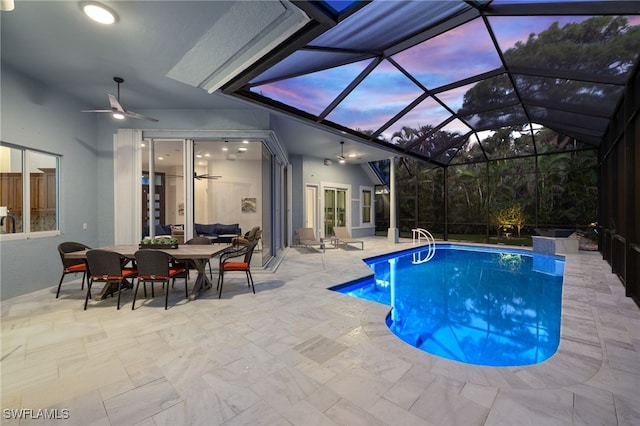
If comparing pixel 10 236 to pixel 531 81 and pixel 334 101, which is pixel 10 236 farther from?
pixel 531 81

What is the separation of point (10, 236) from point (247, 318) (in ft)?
13.9

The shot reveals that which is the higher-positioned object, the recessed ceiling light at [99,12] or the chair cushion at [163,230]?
the recessed ceiling light at [99,12]

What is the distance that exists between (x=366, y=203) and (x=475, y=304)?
9.50 meters

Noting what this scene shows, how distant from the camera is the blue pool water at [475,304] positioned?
325 cm

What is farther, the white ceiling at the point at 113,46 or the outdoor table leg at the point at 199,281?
the outdoor table leg at the point at 199,281

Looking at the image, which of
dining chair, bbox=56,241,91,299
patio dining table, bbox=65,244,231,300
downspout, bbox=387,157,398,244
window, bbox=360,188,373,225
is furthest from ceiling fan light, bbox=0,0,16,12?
window, bbox=360,188,373,225

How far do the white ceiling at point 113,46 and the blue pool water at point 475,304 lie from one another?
4.27 metres

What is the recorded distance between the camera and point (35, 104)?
4.68 meters

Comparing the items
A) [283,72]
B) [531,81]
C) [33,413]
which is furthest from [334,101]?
[33,413]

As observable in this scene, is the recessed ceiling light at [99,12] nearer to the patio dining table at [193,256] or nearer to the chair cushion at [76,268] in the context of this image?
the patio dining table at [193,256]

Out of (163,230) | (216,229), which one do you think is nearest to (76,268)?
(163,230)

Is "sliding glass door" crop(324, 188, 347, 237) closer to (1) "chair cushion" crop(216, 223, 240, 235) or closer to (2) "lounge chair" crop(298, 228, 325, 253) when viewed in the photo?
(2) "lounge chair" crop(298, 228, 325, 253)

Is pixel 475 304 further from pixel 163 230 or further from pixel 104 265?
pixel 163 230

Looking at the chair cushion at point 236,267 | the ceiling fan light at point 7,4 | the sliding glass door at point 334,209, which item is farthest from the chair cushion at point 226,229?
the ceiling fan light at point 7,4
